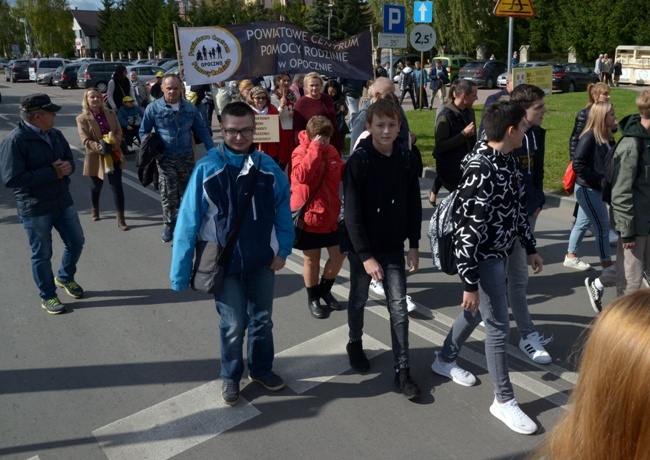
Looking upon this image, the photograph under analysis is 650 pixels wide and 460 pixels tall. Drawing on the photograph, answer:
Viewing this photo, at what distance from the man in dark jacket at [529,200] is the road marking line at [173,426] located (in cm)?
203

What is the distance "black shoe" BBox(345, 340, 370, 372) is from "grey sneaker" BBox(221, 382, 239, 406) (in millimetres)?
904

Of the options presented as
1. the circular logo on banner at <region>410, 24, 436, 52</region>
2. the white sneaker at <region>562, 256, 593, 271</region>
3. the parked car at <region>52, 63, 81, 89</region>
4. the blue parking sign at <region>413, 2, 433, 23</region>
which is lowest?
the white sneaker at <region>562, 256, 593, 271</region>

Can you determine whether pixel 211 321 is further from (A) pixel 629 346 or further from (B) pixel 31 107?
(A) pixel 629 346

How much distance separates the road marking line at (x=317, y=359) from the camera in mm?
4312

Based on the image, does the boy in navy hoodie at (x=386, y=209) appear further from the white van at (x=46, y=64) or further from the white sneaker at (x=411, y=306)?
the white van at (x=46, y=64)

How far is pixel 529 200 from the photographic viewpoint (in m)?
5.14

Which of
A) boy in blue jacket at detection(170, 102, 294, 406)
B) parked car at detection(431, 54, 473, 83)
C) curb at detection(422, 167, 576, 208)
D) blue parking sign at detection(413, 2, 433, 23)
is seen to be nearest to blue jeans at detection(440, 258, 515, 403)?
boy in blue jacket at detection(170, 102, 294, 406)

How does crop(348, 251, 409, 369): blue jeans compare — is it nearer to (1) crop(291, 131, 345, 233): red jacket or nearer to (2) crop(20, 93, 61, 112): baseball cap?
(1) crop(291, 131, 345, 233): red jacket

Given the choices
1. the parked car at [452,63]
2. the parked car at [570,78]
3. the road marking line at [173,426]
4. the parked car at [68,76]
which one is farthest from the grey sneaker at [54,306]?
the parked car at [68,76]

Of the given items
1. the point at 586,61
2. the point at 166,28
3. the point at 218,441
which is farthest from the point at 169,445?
the point at 166,28

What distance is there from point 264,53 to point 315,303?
11.8ft

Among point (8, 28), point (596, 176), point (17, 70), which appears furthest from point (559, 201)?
point (8, 28)

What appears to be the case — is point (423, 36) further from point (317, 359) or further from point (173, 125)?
point (317, 359)

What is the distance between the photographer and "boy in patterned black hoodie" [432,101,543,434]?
352 centimetres
